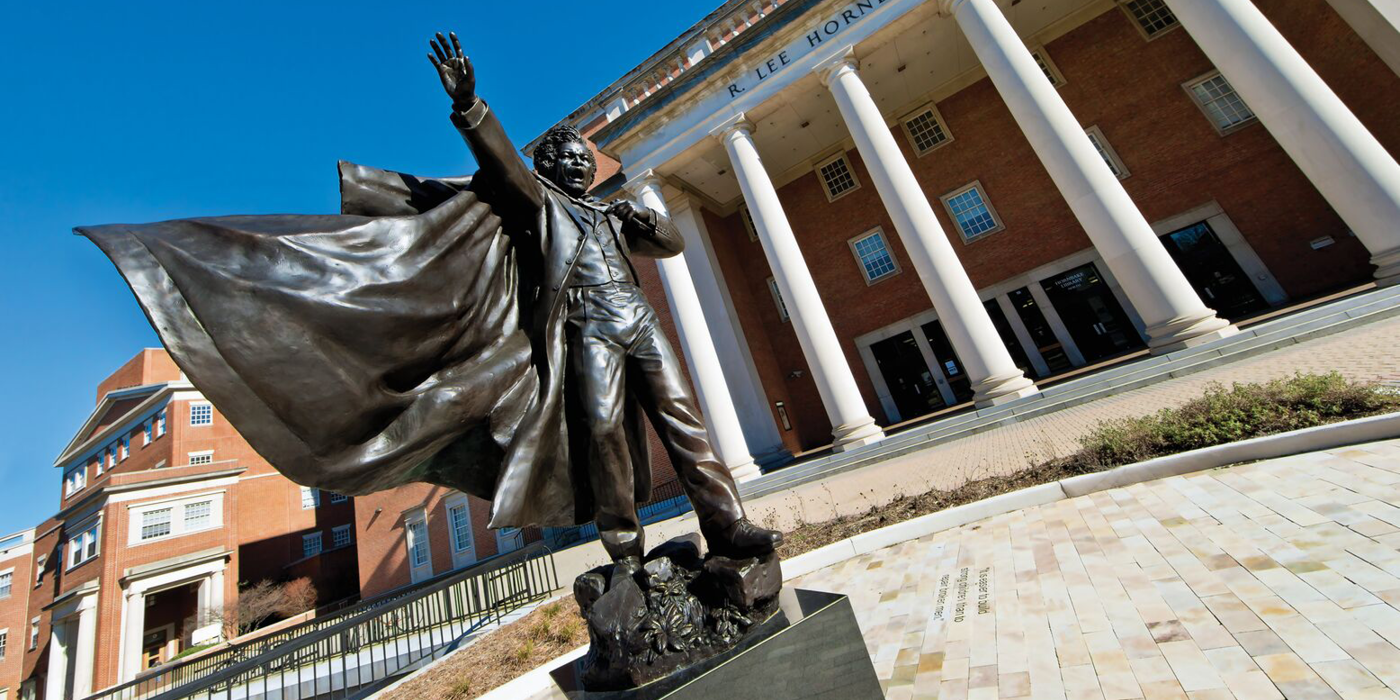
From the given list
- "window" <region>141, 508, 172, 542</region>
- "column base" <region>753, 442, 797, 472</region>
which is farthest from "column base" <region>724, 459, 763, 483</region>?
"window" <region>141, 508, 172, 542</region>

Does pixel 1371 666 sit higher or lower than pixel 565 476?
lower

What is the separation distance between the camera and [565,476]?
2.83 m

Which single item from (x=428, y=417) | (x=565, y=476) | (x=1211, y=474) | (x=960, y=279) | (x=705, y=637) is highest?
(x=960, y=279)

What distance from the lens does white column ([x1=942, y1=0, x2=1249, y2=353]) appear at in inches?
413

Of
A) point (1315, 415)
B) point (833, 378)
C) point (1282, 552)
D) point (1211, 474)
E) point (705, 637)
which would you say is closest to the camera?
point (705, 637)

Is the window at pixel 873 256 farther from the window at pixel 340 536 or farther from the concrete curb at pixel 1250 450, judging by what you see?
the window at pixel 340 536

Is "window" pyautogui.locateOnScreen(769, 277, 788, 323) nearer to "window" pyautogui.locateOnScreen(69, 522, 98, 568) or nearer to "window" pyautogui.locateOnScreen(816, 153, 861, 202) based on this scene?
"window" pyautogui.locateOnScreen(816, 153, 861, 202)

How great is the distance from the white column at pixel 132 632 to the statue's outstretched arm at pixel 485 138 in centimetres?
3589

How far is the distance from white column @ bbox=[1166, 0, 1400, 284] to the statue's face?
1424 cm

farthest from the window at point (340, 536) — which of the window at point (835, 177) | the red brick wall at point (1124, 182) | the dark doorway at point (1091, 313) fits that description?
the dark doorway at point (1091, 313)

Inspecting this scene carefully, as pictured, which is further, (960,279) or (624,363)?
(960,279)

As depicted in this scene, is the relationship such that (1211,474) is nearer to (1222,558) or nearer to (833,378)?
(1222,558)

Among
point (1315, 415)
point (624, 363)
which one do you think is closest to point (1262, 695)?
point (624, 363)

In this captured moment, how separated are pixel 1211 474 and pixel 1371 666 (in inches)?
134
